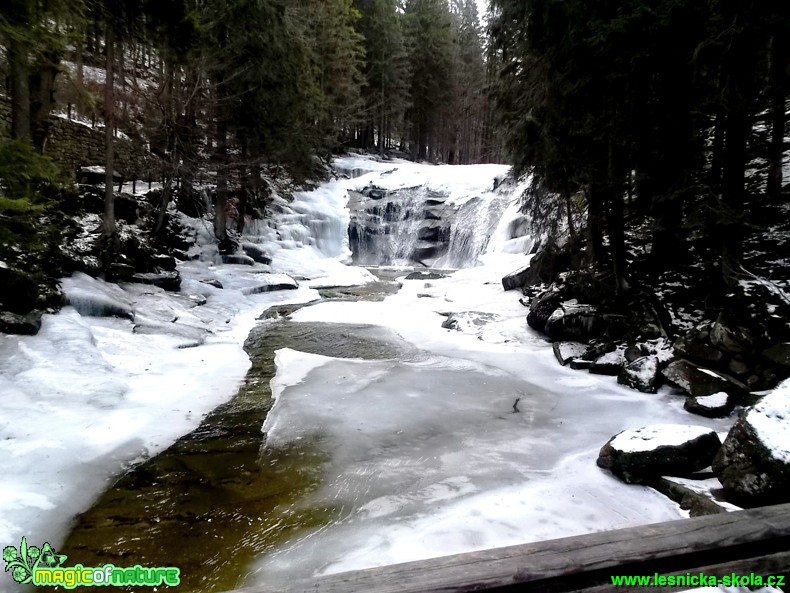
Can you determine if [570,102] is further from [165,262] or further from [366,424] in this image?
[165,262]

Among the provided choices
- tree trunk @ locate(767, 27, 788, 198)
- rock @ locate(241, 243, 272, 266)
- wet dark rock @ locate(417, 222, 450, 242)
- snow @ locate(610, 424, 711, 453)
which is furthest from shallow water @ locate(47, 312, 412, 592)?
wet dark rock @ locate(417, 222, 450, 242)

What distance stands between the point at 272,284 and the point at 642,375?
10323mm

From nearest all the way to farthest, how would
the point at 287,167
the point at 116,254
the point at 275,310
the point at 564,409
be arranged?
the point at 564,409 < the point at 116,254 < the point at 275,310 < the point at 287,167

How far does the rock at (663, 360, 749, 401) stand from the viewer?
5107 mm

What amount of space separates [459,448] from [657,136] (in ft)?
15.8

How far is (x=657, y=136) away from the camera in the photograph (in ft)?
19.7

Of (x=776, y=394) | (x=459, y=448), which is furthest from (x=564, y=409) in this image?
(x=776, y=394)

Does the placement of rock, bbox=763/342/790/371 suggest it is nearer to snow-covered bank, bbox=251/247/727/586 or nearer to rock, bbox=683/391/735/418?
rock, bbox=683/391/735/418

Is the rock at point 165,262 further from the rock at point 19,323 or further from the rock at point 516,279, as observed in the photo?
the rock at point 516,279

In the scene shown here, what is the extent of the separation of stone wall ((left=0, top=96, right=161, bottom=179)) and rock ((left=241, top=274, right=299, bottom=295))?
420 centimetres

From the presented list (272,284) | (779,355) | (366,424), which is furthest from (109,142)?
(779,355)

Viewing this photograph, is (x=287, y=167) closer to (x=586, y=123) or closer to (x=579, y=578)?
(x=586, y=123)

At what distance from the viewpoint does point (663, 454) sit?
3.65 m

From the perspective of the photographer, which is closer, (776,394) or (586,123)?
(776,394)
